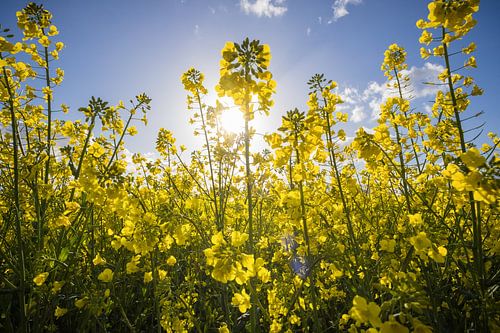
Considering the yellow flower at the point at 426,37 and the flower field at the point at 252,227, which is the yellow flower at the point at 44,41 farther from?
the yellow flower at the point at 426,37

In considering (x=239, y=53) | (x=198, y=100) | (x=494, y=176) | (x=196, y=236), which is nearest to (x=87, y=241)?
(x=196, y=236)

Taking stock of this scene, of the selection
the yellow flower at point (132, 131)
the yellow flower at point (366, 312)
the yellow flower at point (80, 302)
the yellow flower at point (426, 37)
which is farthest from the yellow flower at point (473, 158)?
the yellow flower at point (132, 131)

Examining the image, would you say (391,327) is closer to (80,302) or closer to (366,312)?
(366,312)

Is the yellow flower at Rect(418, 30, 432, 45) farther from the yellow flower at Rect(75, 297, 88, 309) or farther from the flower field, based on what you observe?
the yellow flower at Rect(75, 297, 88, 309)

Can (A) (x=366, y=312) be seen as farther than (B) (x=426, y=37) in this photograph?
No

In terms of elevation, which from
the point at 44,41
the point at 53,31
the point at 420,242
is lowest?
the point at 420,242

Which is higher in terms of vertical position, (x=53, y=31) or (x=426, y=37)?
(x=53, y=31)

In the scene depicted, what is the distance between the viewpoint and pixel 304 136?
7.92ft

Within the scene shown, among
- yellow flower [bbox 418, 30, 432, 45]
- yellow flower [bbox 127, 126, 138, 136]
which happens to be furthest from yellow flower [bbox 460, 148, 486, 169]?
yellow flower [bbox 127, 126, 138, 136]

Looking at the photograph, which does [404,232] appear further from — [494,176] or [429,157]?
[429,157]

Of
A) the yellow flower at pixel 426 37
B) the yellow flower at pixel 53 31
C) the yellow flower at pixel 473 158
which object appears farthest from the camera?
the yellow flower at pixel 53 31

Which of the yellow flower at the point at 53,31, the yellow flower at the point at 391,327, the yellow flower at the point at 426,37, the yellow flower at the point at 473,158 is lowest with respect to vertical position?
the yellow flower at the point at 391,327

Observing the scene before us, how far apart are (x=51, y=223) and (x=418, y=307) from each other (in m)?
3.14

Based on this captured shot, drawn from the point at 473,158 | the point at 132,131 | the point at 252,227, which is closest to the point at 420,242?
the point at 473,158
